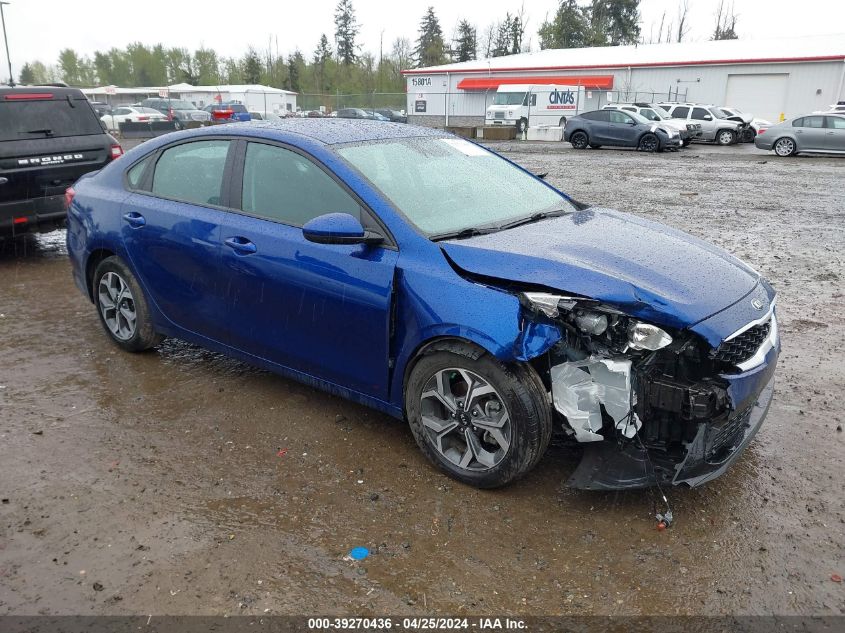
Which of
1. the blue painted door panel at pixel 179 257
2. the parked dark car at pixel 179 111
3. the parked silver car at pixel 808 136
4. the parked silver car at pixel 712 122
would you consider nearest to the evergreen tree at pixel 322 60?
the parked dark car at pixel 179 111

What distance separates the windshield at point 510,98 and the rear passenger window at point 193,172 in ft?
106

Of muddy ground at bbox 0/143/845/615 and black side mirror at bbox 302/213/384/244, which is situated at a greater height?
black side mirror at bbox 302/213/384/244

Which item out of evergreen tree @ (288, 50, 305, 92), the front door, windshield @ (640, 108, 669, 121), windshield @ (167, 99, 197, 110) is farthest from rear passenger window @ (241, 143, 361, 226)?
evergreen tree @ (288, 50, 305, 92)

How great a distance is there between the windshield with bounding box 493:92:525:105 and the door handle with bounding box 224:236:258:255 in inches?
1301

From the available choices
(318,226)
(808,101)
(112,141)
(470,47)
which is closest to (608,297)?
(318,226)

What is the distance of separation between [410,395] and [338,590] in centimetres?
103

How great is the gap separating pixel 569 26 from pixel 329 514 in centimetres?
7163

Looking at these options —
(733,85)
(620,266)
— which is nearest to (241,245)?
(620,266)

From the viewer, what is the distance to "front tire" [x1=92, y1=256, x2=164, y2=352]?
4.80 metres

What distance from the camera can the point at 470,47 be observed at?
80938mm

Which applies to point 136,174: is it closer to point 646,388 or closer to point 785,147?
point 646,388

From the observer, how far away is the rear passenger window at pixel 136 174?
4750mm

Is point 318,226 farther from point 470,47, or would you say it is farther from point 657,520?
point 470,47

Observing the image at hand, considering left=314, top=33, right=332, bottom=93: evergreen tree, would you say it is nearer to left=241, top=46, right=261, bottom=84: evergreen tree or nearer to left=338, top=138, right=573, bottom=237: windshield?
left=241, top=46, right=261, bottom=84: evergreen tree
